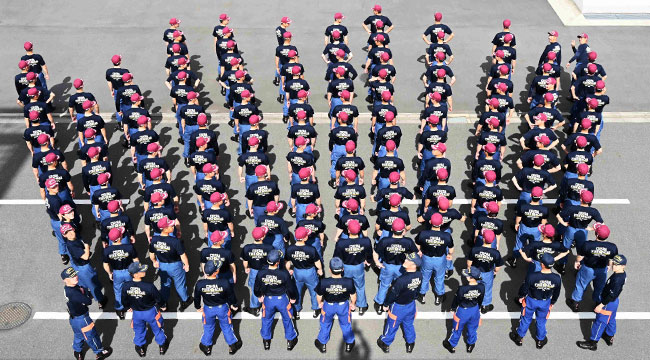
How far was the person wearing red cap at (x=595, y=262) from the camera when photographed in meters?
11.1

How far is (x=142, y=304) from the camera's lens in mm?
10375

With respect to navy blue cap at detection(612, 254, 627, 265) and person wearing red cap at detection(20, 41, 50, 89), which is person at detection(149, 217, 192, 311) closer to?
navy blue cap at detection(612, 254, 627, 265)

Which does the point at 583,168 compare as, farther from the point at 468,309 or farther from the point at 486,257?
the point at 468,309

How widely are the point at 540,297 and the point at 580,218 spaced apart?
2570 millimetres

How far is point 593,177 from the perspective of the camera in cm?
1588

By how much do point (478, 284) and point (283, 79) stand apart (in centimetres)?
1011

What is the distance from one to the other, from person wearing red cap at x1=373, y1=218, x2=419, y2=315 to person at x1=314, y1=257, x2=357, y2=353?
0.90 metres

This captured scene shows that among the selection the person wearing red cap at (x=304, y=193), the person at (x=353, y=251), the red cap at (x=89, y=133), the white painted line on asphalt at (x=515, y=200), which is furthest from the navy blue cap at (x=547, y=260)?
the red cap at (x=89, y=133)

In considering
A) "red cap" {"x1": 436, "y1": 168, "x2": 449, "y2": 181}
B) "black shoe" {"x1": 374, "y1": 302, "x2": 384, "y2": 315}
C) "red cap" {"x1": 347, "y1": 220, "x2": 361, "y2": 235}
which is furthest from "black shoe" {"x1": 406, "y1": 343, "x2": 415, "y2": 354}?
"red cap" {"x1": 436, "y1": 168, "x2": 449, "y2": 181}

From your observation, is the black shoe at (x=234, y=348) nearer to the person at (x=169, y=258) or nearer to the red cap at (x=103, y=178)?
the person at (x=169, y=258)

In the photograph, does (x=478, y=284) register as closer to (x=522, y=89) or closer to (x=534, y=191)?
(x=534, y=191)

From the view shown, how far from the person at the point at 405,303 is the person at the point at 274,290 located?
6.21 feet

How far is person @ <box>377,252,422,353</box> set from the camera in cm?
1027

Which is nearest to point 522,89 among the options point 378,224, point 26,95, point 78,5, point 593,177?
A: point 593,177
